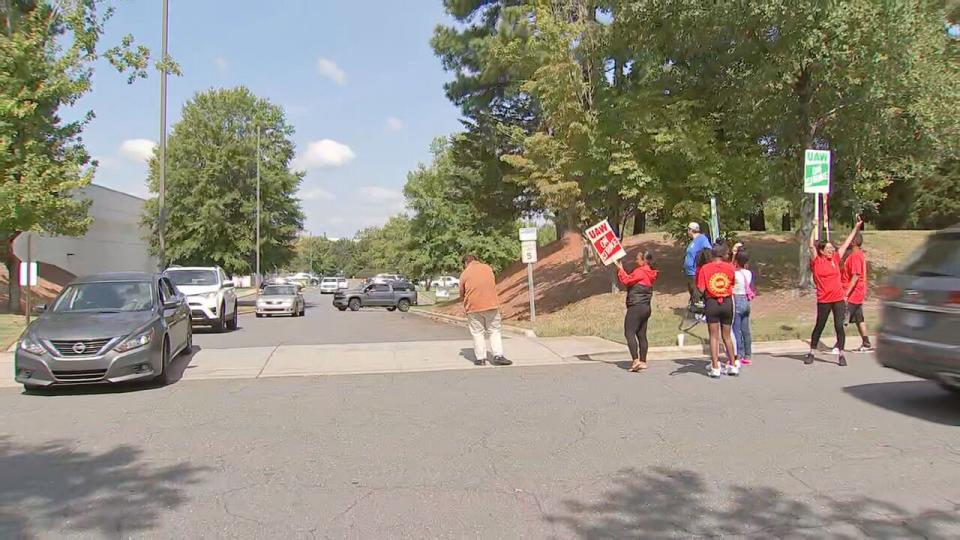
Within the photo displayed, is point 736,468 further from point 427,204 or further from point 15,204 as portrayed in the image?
point 427,204

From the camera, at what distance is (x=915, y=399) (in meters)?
7.57

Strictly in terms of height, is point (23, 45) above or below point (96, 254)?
above

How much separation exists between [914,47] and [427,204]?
29345 mm

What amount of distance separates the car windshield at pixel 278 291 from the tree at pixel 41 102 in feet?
31.4

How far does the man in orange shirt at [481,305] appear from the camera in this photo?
10445 mm

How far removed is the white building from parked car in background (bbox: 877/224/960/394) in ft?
111

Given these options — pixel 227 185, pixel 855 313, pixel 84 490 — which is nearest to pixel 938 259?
pixel 855 313

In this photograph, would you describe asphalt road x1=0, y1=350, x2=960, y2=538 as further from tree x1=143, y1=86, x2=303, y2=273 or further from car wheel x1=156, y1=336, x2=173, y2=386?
tree x1=143, y1=86, x2=303, y2=273

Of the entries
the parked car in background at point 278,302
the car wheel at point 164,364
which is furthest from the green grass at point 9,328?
the parked car in background at point 278,302

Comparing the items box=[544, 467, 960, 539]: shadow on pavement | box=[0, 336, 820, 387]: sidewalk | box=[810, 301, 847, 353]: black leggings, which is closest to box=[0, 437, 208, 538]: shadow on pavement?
box=[544, 467, 960, 539]: shadow on pavement

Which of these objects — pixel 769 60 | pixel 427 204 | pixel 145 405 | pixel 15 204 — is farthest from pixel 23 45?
pixel 427 204

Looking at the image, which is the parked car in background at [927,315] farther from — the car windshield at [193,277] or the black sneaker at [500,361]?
the car windshield at [193,277]

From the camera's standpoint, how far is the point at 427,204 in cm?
4122

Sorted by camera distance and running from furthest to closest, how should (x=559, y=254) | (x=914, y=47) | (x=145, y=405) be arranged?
(x=559, y=254)
(x=914, y=47)
(x=145, y=405)
